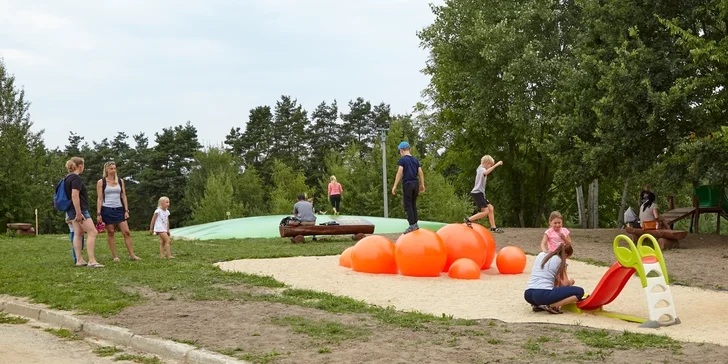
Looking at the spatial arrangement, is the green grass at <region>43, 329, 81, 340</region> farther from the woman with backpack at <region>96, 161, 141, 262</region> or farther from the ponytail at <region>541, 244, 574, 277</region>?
the woman with backpack at <region>96, 161, 141, 262</region>

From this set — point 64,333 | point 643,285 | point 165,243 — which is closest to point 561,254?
point 643,285

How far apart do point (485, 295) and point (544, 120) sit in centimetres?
1726

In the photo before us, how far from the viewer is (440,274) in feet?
44.8

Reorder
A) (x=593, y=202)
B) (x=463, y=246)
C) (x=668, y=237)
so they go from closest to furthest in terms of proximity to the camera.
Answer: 1. (x=463, y=246)
2. (x=668, y=237)
3. (x=593, y=202)

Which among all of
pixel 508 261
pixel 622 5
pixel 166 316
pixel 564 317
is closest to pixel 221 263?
pixel 508 261

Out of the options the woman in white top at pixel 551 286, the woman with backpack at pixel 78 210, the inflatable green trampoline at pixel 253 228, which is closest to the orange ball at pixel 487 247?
the woman in white top at pixel 551 286

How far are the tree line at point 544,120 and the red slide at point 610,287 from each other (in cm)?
1013

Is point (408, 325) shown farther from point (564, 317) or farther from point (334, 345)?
point (564, 317)

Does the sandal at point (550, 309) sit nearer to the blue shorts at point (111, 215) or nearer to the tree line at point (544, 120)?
the blue shorts at point (111, 215)

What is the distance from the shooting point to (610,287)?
9.84 meters

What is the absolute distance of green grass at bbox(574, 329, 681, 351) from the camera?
713 cm

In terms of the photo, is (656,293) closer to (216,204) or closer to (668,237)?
(668,237)

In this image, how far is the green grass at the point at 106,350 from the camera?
7527 mm

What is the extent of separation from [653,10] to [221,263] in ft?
43.8
